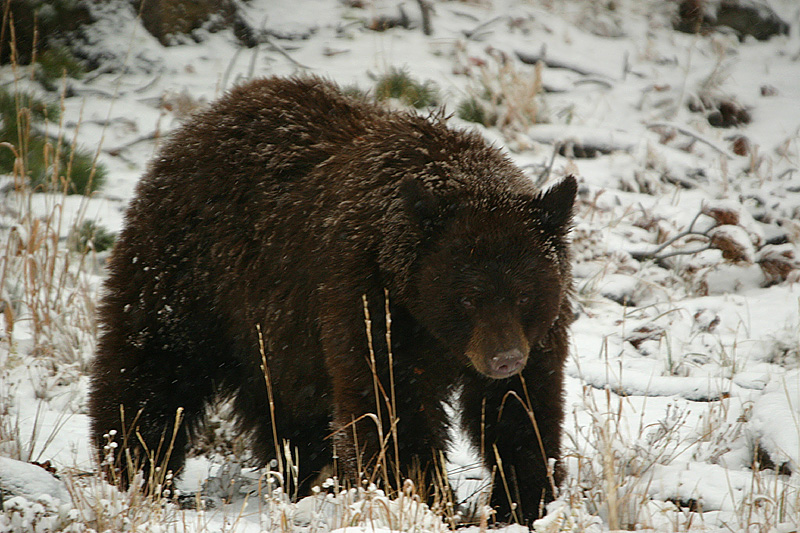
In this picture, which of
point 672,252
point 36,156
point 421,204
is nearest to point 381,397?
point 421,204

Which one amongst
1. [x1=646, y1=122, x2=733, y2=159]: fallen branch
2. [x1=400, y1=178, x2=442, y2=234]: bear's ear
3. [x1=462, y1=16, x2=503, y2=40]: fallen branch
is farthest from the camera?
[x1=462, y1=16, x2=503, y2=40]: fallen branch

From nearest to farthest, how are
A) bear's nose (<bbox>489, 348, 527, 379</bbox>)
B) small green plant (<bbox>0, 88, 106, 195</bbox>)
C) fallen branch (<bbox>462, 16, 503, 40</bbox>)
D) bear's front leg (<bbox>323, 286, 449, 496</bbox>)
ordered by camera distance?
bear's nose (<bbox>489, 348, 527, 379</bbox>)
bear's front leg (<bbox>323, 286, 449, 496</bbox>)
small green plant (<bbox>0, 88, 106, 195</bbox>)
fallen branch (<bbox>462, 16, 503, 40</bbox>)

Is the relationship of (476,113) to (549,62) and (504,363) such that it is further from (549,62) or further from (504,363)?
(504,363)

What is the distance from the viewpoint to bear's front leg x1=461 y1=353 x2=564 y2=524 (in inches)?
154

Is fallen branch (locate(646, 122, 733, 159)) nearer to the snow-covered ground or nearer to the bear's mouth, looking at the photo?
the snow-covered ground

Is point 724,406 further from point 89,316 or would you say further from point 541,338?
point 89,316

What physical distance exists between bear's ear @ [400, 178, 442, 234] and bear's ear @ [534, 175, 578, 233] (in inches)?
18.9

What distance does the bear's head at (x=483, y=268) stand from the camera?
3627mm

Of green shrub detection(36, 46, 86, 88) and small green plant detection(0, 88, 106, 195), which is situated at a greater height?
green shrub detection(36, 46, 86, 88)

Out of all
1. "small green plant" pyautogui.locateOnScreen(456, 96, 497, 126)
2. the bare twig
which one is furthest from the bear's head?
the bare twig

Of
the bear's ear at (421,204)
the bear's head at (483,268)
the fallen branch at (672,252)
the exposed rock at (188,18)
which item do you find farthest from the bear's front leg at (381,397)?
the exposed rock at (188,18)

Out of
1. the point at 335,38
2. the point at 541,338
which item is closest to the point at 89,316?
the point at 541,338

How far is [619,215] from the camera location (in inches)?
318

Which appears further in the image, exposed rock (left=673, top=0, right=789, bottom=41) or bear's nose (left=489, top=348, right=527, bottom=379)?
exposed rock (left=673, top=0, right=789, bottom=41)
